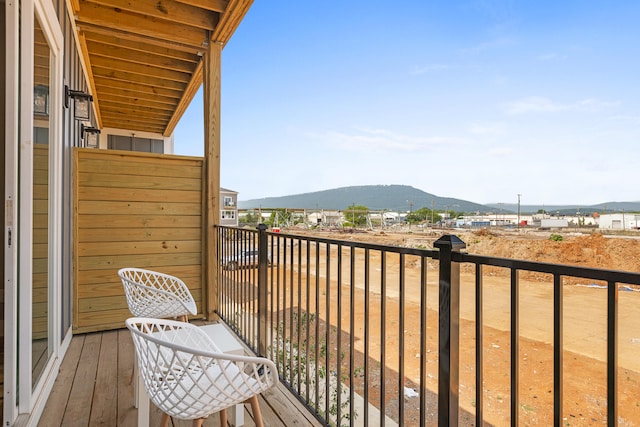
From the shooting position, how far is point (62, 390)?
1.98 metres

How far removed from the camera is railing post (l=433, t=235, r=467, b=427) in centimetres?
98

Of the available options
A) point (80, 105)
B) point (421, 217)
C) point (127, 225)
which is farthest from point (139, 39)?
point (421, 217)

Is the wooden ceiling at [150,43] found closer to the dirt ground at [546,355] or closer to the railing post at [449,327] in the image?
the dirt ground at [546,355]

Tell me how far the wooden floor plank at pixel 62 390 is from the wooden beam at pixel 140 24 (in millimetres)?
2544

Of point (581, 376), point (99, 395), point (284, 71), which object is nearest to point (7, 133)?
point (99, 395)

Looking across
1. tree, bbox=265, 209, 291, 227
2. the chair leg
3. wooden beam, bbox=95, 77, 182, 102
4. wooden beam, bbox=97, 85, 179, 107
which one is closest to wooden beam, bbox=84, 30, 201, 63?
wooden beam, bbox=95, 77, 182, 102

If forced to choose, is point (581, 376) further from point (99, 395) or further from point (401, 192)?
point (401, 192)

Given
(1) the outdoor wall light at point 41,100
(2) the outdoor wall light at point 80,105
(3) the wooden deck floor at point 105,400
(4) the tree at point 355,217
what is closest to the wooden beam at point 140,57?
(2) the outdoor wall light at point 80,105

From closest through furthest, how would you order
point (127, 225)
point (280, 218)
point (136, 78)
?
1. point (127, 225)
2. point (136, 78)
3. point (280, 218)

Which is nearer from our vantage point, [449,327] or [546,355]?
[449,327]

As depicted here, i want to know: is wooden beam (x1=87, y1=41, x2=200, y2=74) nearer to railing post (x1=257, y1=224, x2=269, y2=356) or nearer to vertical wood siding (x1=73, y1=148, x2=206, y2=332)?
vertical wood siding (x1=73, y1=148, x2=206, y2=332)

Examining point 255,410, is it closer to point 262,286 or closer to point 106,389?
point 262,286

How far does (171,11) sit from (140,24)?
0.35 meters

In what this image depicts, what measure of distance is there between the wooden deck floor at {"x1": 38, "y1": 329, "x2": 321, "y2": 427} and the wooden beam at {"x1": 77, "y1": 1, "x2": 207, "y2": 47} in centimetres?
257
